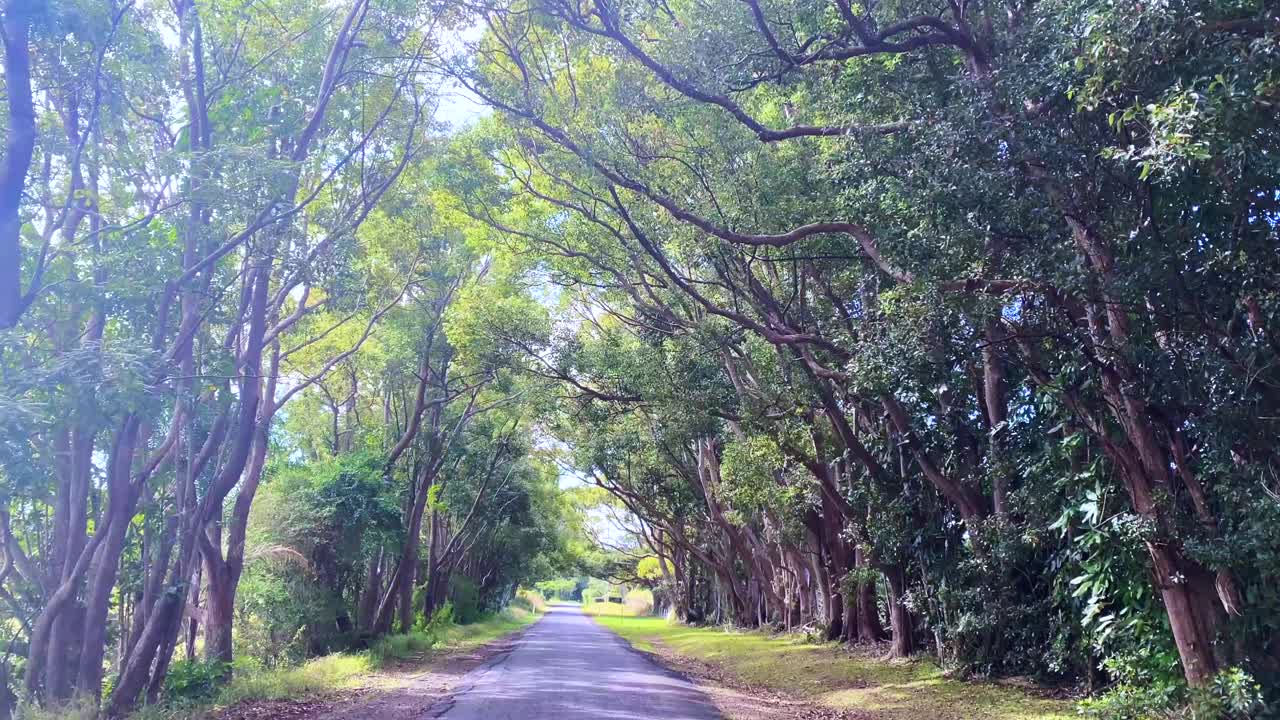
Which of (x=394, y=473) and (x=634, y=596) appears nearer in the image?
(x=394, y=473)

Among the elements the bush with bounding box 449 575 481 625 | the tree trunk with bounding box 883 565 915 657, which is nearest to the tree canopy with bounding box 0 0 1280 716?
the tree trunk with bounding box 883 565 915 657

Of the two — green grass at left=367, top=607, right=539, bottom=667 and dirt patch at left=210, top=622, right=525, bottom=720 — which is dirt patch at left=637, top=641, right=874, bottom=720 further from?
green grass at left=367, top=607, right=539, bottom=667

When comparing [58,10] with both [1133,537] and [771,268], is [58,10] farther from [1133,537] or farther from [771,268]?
[771,268]

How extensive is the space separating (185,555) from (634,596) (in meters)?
101

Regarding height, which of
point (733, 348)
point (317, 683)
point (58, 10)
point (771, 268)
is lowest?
point (317, 683)

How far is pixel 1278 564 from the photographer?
8.12 meters

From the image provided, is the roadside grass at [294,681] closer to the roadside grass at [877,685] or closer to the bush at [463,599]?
the roadside grass at [877,685]

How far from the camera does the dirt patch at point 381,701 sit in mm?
12461

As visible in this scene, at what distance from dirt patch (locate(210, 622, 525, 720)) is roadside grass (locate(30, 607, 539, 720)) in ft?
0.80

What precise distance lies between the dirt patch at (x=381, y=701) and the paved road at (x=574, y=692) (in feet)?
1.33

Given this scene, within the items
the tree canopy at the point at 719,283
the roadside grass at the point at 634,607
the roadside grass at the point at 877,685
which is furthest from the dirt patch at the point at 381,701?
the roadside grass at the point at 634,607

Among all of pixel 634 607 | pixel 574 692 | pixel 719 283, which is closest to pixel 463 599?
pixel 574 692

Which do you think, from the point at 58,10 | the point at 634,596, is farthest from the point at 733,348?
the point at 634,596

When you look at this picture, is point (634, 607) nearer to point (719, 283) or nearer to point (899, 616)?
point (899, 616)
